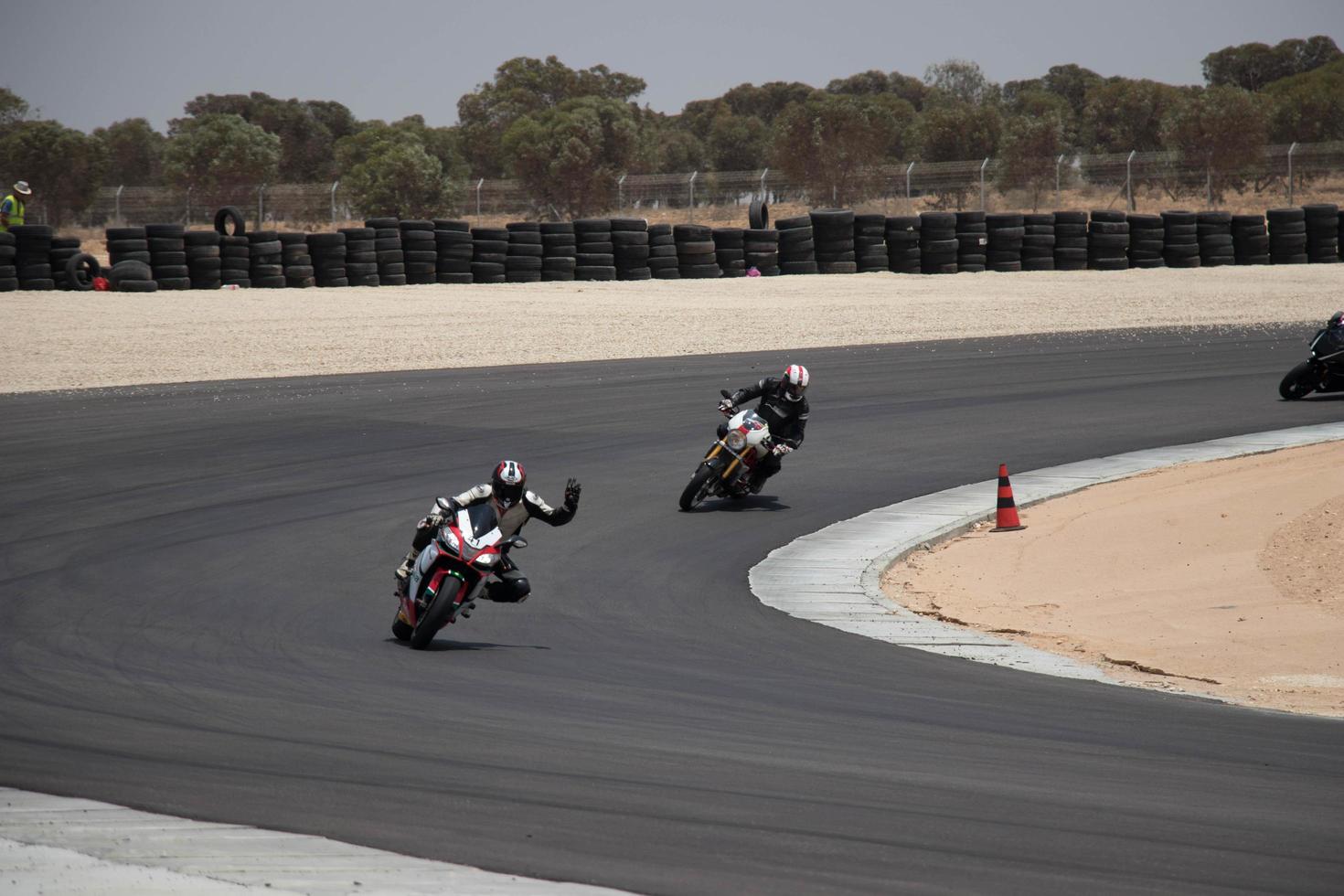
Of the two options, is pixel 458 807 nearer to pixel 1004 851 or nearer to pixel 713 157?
pixel 1004 851

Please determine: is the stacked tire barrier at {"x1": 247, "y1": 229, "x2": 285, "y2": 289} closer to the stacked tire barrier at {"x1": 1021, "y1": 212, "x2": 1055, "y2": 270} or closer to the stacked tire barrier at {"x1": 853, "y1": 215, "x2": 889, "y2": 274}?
the stacked tire barrier at {"x1": 853, "y1": 215, "x2": 889, "y2": 274}

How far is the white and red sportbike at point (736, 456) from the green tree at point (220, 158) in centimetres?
6336

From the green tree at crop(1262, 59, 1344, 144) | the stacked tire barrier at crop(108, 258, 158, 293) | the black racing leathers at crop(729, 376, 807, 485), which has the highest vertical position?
the green tree at crop(1262, 59, 1344, 144)

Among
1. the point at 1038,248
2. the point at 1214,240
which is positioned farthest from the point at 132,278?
the point at 1214,240

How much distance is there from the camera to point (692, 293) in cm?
3384

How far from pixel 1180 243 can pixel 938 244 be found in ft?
21.7

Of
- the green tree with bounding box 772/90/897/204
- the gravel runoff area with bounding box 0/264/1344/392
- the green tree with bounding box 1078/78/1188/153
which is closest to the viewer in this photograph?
the gravel runoff area with bounding box 0/264/1344/392

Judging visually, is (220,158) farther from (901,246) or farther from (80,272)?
(901,246)

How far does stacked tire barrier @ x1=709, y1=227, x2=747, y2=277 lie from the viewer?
119 feet

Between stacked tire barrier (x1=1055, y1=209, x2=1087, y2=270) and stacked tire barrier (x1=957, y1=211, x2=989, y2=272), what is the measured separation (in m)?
2.04

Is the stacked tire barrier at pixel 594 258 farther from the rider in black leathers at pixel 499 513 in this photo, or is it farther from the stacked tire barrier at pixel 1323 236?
the rider in black leathers at pixel 499 513

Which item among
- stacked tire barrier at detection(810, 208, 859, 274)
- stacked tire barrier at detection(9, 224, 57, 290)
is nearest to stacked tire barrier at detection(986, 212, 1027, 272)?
stacked tire barrier at detection(810, 208, 859, 274)

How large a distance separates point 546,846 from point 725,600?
5594 mm

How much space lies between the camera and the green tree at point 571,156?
68.6 metres
